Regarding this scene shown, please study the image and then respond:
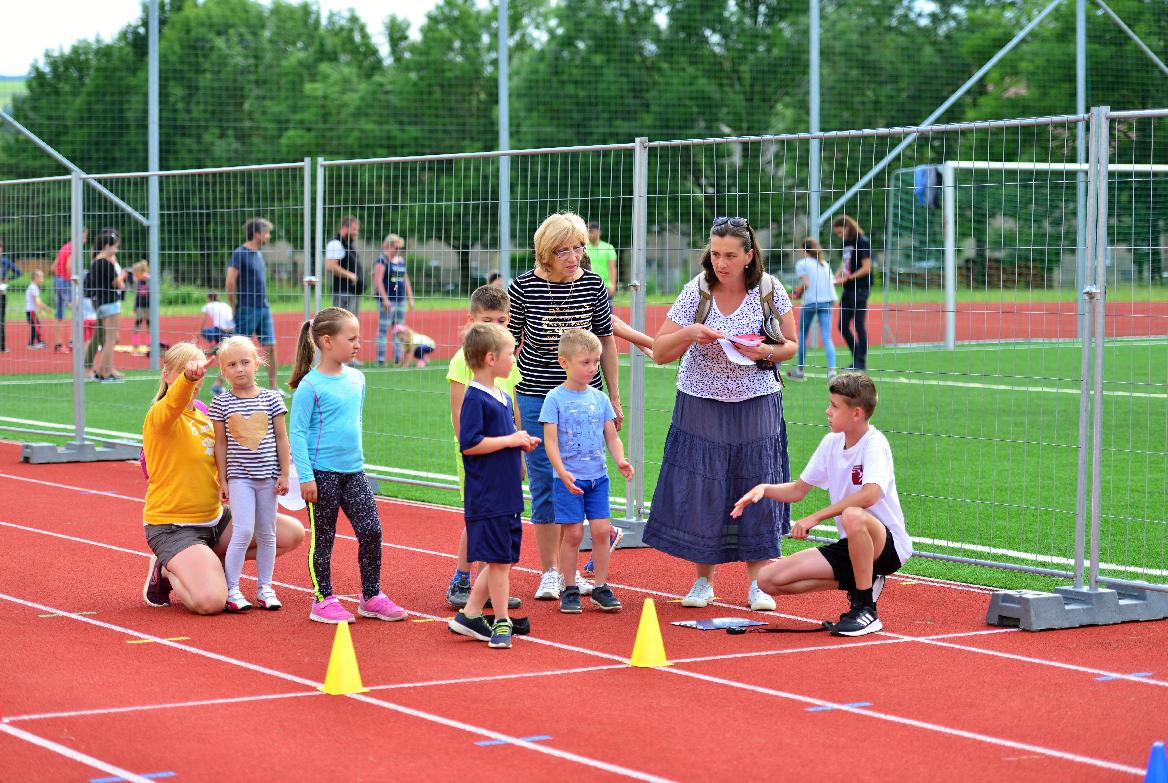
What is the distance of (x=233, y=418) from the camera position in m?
7.66

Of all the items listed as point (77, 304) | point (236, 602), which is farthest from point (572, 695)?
point (77, 304)

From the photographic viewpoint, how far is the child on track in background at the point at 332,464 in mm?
7359

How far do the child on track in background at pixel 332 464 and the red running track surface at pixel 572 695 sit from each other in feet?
0.71

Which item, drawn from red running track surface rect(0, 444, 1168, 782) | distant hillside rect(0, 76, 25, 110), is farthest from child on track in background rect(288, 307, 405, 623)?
distant hillside rect(0, 76, 25, 110)

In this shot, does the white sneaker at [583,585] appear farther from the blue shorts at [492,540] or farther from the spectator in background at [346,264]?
Answer: the spectator in background at [346,264]

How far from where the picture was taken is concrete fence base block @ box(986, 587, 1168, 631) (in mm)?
7184

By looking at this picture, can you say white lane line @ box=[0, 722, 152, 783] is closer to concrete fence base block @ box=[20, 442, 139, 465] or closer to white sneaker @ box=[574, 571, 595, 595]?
white sneaker @ box=[574, 571, 595, 595]

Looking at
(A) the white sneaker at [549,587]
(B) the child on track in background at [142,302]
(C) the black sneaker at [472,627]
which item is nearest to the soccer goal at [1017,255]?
(A) the white sneaker at [549,587]

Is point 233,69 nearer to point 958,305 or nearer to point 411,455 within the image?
point 411,455

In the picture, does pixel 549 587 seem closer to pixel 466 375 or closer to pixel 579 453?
pixel 579 453

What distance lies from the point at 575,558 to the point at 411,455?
20.1 ft

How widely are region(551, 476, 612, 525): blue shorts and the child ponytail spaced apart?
4.10 ft

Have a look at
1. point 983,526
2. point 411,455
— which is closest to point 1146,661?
point 983,526

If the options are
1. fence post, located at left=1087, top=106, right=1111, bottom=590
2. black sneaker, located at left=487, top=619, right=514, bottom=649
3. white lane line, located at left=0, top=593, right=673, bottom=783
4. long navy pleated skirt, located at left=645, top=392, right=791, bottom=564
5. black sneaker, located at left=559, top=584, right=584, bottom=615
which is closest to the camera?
white lane line, located at left=0, top=593, right=673, bottom=783
